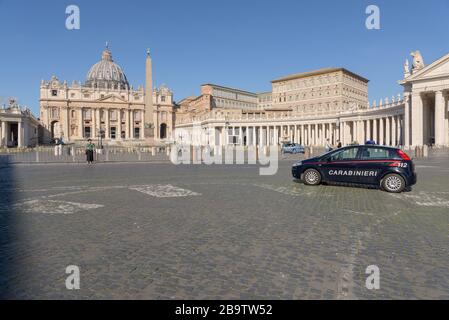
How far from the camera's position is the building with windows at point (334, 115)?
4449cm

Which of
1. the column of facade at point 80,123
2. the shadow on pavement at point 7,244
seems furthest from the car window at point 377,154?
the column of facade at point 80,123

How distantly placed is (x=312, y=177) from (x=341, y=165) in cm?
116

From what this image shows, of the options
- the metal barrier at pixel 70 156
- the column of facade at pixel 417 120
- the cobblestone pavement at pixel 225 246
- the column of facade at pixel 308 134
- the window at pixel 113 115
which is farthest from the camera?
the window at pixel 113 115

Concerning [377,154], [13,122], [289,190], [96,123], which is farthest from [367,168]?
[96,123]

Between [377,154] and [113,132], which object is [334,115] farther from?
[113,132]

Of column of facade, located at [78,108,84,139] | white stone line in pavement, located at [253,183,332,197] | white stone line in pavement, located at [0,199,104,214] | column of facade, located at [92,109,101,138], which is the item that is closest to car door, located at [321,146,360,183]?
white stone line in pavement, located at [253,183,332,197]

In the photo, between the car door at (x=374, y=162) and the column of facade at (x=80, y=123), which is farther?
the column of facade at (x=80, y=123)

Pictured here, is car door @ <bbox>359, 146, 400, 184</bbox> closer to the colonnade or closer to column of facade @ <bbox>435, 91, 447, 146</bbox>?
the colonnade

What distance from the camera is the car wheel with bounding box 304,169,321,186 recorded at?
12539mm

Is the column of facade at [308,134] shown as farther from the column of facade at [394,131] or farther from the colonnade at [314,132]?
the column of facade at [394,131]

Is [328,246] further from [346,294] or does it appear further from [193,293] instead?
[193,293]

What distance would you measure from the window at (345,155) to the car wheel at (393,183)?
119cm

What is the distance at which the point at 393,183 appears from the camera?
11.1 meters
